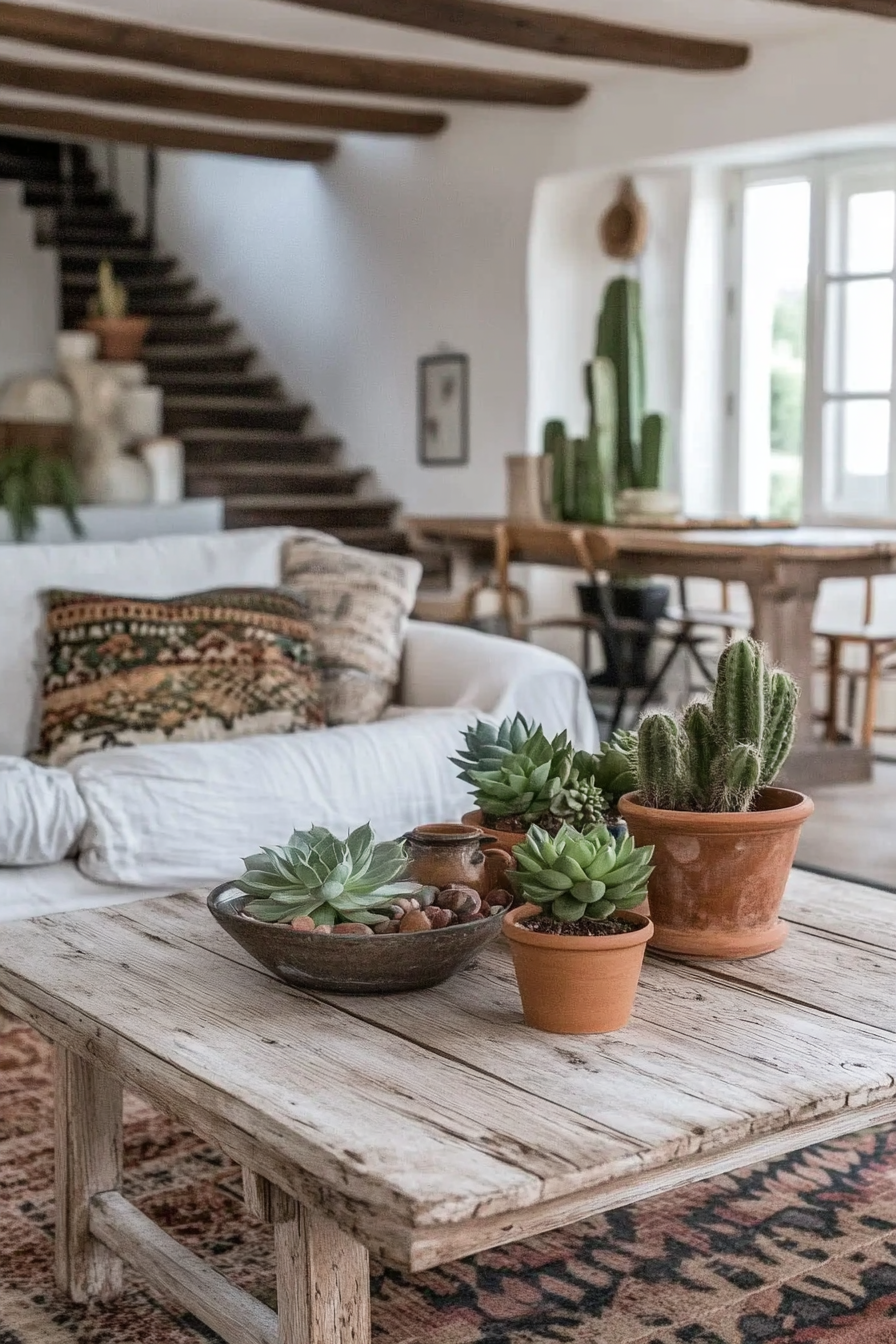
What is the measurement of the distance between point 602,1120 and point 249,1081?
0.31 metres

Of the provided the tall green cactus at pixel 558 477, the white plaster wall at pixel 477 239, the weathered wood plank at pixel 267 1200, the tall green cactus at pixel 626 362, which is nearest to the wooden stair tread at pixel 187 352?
the white plaster wall at pixel 477 239

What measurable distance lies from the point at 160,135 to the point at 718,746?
21.3ft

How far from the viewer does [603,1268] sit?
193cm

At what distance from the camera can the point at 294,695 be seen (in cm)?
322

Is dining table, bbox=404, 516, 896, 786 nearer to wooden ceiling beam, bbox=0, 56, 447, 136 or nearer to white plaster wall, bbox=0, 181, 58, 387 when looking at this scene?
wooden ceiling beam, bbox=0, 56, 447, 136

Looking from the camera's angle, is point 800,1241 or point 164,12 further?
point 164,12

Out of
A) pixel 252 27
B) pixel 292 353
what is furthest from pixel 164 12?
pixel 292 353

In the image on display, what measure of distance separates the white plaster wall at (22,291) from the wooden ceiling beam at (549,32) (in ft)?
12.8

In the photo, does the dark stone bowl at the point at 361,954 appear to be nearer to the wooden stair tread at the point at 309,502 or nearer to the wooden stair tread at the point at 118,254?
the wooden stair tread at the point at 309,502

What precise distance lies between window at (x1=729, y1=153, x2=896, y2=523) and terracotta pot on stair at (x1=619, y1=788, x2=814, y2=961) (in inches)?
189

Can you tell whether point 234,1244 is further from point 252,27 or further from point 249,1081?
point 252,27

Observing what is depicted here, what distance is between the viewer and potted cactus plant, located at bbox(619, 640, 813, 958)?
1.71 m

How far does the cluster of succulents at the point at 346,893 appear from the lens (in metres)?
1.61

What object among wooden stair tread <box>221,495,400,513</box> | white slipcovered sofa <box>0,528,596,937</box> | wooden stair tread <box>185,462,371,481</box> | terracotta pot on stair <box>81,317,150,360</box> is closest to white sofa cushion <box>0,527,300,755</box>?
white slipcovered sofa <box>0,528,596,937</box>
